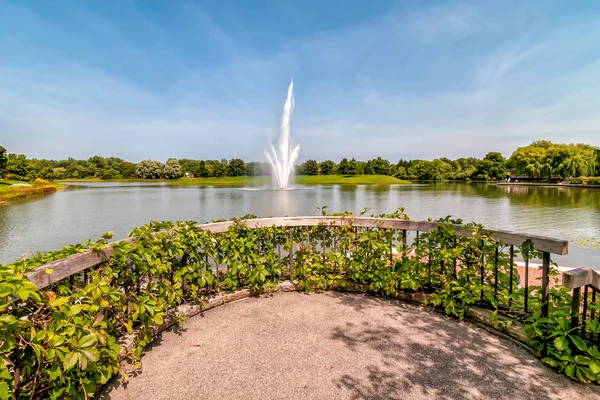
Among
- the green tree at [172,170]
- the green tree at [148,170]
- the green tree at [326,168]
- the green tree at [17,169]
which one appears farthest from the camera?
the green tree at [326,168]

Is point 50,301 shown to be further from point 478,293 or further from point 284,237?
point 478,293

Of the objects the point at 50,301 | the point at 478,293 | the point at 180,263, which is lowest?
the point at 478,293

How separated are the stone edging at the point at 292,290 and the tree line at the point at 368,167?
59.0m

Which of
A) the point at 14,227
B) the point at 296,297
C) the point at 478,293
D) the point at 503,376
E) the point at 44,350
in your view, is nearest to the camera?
the point at 44,350

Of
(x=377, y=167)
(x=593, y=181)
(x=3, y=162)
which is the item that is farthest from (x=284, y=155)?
(x=377, y=167)

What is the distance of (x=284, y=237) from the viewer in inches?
185

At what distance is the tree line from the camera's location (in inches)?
2628

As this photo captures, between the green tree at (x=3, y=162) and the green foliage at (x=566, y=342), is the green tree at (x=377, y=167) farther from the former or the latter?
the green foliage at (x=566, y=342)

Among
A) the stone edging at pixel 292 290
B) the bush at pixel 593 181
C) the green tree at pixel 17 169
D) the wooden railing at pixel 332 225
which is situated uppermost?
the green tree at pixel 17 169

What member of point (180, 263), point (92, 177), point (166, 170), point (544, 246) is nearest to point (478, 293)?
point (544, 246)

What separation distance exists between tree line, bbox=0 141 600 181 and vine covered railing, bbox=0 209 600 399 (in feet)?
193

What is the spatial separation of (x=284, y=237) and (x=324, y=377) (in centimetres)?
231

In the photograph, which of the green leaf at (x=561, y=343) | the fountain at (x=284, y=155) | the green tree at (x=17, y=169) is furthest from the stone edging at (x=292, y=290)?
the green tree at (x=17, y=169)

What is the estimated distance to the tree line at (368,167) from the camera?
219 ft
